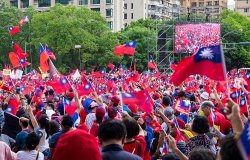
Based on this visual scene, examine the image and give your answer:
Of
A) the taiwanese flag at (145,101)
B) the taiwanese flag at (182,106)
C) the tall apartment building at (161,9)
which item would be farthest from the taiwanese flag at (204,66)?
the tall apartment building at (161,9)

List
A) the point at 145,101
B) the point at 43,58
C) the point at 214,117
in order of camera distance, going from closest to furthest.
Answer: the point at 214,117
the point at 145,101
the point at 43,58

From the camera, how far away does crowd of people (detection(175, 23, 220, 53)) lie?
4931 centimetres

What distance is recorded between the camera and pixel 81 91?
15680 millimetres

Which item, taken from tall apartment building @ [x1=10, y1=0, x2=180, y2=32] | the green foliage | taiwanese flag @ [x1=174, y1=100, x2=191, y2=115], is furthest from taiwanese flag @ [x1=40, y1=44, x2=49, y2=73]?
tall apartment building @ [x1=10, y1=0, x2=180, y2=32]

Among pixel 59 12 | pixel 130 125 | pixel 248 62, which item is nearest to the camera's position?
pixel 130 125

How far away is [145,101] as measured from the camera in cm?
975

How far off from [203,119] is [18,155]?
2.07m

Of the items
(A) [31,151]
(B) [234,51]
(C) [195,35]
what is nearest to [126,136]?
(A) [31,151]

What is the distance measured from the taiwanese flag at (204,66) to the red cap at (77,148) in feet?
9.87

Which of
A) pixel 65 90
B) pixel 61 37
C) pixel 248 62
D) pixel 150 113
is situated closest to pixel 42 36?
pixel 61 37

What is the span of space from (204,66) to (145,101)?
276 centimetres

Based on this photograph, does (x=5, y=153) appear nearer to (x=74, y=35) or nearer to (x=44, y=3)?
(x=74, y=35)

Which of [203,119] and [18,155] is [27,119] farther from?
[203,119]

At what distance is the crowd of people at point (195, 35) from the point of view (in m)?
49.3
